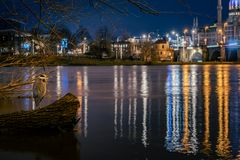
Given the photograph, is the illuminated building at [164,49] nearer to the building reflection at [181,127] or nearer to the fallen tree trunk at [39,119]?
the building reflection at [181,127]

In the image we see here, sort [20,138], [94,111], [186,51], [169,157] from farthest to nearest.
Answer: [186,51] → [94,111] → [20,138] → [169,157]

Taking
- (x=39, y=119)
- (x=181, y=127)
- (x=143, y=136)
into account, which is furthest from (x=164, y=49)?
(x=143, y=136)

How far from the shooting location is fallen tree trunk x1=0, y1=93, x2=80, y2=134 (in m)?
11.8

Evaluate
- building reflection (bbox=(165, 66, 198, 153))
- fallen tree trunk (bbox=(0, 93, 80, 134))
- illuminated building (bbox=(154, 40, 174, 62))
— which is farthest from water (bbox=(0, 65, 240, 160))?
illuminated building (bbox=(154, 40, 174, 62))

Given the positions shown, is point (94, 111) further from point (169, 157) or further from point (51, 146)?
point (169, 157)

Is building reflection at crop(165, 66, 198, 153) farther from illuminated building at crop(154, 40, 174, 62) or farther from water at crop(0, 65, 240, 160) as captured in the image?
illuminated building at crop(154, 40, 174, 62)

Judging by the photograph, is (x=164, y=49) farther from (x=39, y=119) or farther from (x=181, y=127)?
(x=39, y=119)

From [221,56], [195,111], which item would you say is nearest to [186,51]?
[221,56]

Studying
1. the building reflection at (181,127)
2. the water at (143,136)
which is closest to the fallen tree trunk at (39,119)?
the water at (143,136)

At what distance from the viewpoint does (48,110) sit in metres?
11.9

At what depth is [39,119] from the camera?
11.9 meters

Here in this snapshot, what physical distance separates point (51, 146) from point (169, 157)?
284 cm

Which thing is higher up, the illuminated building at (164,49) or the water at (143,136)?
the illuminated building at (164,49)

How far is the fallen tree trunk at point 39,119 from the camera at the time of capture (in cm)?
1180
